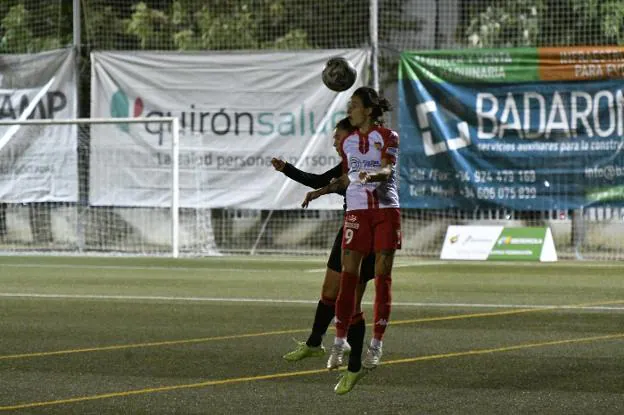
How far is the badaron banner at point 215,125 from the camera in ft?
81.0

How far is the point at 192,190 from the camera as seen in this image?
83.4ft

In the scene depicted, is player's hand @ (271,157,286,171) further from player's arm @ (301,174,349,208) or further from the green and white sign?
the green and white sign

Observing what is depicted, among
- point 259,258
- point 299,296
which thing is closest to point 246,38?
point 259,258

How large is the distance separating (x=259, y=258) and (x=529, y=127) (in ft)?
17.3

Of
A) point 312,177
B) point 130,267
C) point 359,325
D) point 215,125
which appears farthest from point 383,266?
point 215,125

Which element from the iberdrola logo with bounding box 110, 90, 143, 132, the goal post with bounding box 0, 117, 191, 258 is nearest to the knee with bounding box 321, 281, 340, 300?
the goal post with bounding box 0, 117, 191, 258

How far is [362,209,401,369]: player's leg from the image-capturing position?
9.46 metres

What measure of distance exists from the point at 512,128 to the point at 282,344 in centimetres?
1264

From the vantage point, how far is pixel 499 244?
23594 mm

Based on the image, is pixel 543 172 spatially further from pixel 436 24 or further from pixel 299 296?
pixel 299 296

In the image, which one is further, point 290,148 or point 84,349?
point 290,148

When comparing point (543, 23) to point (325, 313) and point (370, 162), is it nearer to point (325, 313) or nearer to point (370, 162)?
point (325, 313)

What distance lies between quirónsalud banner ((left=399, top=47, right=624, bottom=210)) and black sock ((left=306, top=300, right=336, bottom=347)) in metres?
13.9

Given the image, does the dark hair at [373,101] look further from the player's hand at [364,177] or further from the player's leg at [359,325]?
the player's leg at [359,325]
